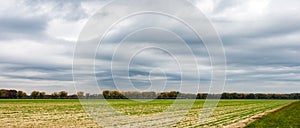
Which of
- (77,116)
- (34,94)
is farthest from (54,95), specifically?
(77,116)

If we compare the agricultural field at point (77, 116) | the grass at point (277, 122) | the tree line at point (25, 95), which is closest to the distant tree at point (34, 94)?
the tree line at point (25, 95)

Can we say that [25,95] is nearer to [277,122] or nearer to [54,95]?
[54,95]

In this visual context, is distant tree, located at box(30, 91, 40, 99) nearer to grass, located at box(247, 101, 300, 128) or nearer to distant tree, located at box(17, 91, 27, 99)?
distant tree, located at box(17, 91, 27, 99)

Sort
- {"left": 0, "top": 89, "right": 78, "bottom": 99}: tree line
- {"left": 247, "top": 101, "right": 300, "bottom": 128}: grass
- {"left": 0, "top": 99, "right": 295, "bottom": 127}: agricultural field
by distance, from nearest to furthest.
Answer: {"left": 247, "top": 101, "right": 300, "bottom": 128}: grass, {"left": 0, "top": 99, "right": 295, "bottom": 127}: agricultural field, {"left": 0, "top": 89, "right": 78, "bottom": 99}: tree line

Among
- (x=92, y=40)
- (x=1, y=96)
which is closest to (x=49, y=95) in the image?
(x=1, y=96)

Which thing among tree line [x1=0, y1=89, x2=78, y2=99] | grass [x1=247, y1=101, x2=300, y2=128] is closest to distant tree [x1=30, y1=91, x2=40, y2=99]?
tree line [x1=0, y1=89, x2=78, y2=99]

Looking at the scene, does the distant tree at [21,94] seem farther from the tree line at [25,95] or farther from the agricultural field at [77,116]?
the agricultural field at [77,116]

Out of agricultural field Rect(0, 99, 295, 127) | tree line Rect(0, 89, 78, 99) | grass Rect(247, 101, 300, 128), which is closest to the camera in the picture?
grass Rect(247, 101, 300, 128)

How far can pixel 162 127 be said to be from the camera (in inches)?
843

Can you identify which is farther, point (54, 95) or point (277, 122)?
point (54, 95)

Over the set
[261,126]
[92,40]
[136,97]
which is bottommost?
[261,126]

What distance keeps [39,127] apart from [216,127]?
11.6m

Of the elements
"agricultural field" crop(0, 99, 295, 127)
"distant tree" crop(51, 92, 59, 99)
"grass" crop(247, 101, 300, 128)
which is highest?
"distant tree" crop(51, 92, 59, 99)

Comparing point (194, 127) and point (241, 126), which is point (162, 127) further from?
point (241, 126)
